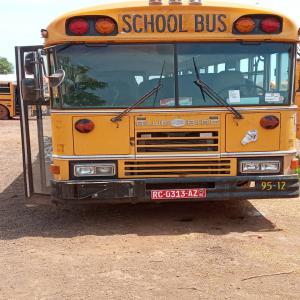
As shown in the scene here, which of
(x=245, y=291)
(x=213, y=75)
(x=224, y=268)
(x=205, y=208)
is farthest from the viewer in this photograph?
(x=205, y=208)

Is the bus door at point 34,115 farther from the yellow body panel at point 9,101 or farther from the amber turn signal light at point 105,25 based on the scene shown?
the yellow body panel at point 9,101

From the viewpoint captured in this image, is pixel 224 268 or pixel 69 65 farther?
pixel 69 65

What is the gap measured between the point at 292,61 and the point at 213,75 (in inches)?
38.7

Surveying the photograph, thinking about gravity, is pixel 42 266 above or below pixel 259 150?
below

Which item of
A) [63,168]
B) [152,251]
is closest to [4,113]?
[63,168]

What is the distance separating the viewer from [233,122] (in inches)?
216

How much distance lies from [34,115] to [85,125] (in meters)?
1.28

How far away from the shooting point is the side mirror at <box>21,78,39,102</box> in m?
5.62

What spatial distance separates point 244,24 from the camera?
17.7 ft

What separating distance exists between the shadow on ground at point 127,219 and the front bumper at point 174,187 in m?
0.44

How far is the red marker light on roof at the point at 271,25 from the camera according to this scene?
5414 mm

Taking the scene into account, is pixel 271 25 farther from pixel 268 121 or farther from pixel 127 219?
pixel 127 219

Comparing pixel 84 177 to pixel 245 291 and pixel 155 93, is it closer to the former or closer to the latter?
pixel 155 93

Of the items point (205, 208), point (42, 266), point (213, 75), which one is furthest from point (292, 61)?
point (42, 266)
